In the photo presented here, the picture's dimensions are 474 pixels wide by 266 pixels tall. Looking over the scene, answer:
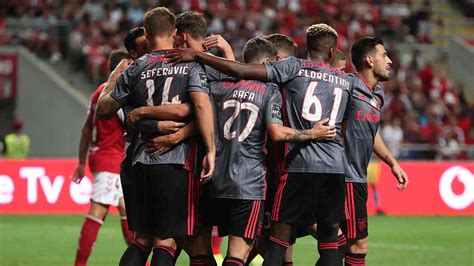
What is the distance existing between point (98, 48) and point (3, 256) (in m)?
14.1

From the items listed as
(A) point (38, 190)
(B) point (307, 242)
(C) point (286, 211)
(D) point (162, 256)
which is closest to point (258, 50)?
(C) point (286, 211)

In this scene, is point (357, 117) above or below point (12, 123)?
above

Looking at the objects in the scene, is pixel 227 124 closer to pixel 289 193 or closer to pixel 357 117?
pixel 289 193

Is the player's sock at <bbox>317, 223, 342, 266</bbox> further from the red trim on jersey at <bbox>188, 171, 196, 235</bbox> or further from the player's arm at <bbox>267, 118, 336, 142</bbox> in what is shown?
the red trim on jersey at <bbox>188, 171, 196, 235</bbox>

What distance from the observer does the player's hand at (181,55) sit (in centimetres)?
797

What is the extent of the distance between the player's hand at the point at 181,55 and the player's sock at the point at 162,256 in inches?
56.5

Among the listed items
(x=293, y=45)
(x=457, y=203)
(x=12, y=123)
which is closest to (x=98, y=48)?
(x=12, y=123)

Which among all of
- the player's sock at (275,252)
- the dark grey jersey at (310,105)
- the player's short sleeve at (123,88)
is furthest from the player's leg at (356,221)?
the player's short sleeve at (123,88)

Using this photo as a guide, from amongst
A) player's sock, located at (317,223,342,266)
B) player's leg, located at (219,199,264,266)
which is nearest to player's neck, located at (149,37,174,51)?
player's leg, located at (219,199,264,266)

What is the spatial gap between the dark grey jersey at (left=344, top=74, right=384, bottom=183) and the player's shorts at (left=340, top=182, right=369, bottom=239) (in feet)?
0.26

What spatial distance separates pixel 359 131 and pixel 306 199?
1056 millimetres

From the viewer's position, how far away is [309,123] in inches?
326

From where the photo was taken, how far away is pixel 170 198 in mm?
7930

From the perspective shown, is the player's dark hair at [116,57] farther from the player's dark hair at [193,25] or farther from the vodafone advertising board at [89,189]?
the vodafone advertising board at [89,189]
